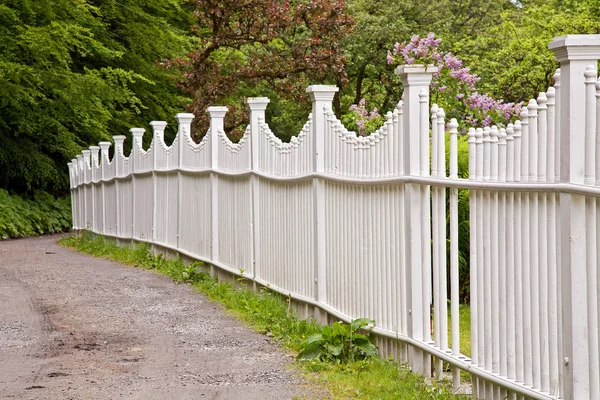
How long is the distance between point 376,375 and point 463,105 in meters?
7.25

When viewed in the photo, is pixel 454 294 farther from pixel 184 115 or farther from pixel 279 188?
pixel 184 115

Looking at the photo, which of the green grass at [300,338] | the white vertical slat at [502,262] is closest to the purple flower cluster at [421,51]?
the green grass at [300,338]

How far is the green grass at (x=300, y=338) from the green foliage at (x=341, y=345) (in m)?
0.08

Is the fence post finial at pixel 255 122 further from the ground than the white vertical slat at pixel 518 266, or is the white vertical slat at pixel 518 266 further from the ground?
the fence post finial at pixel 255 122

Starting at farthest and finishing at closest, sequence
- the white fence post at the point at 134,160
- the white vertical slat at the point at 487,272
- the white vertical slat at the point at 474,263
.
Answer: the white fence post at the point at 134,160 → the white vertical slat at the point at 474,263 → the white vertical slat at the point at 487,272

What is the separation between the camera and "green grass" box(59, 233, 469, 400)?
612 cm

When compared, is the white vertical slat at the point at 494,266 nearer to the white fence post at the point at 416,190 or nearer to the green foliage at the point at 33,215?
the white fence post at the point at 416,190

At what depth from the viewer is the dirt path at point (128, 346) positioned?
6570mm

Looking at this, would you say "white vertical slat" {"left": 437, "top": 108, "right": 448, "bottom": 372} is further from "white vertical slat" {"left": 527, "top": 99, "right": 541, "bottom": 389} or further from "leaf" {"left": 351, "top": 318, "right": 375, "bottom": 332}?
"white vertical slat" {"left": 527, "top": 99, "right": 541, "bottom": 389}

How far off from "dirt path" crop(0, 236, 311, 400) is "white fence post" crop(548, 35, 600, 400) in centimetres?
223

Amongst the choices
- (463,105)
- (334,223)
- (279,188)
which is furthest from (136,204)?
(334,223)

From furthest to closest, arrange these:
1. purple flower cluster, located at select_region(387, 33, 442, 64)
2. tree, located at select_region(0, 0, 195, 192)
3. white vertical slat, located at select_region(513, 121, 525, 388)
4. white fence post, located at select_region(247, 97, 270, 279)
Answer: tree, located at select_region(0, 0, 195, 192), purple flower cluster, located at select_region(387, 33, 442, 64), white fence post, located at select_region(247, 97, 270, 279), white vertical slat, located at select_region(513, 121, 525, 388)

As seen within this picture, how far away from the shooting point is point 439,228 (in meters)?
6.14

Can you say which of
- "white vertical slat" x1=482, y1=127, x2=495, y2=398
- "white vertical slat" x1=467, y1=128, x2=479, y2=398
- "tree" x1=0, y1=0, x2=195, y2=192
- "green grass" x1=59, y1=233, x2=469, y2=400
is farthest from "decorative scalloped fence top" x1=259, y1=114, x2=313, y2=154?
"tree" x1=0, y1=0, x2=195, y2=192
